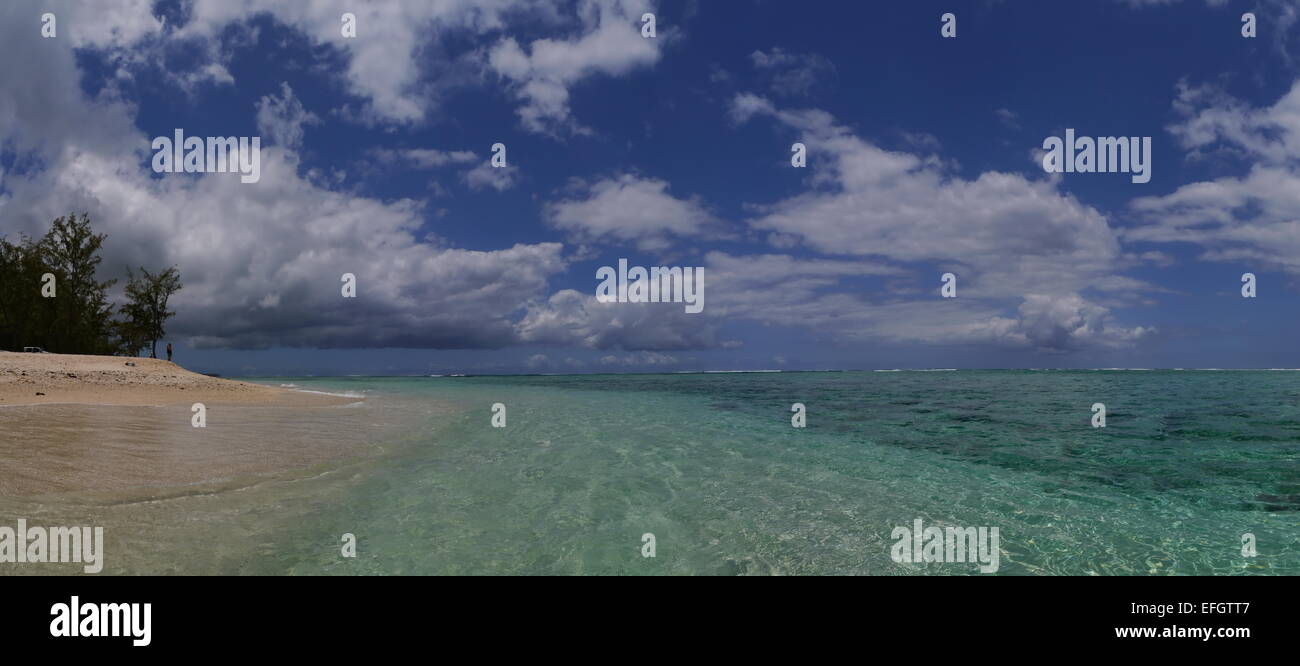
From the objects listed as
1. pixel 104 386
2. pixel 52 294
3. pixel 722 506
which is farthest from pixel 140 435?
pixel 52 294

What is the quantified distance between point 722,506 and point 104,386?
3994cm

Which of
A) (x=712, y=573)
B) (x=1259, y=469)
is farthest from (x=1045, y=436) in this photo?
(x=712, y=573)

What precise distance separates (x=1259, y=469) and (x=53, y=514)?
89.2 feet

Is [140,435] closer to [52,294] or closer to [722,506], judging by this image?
[722,506]

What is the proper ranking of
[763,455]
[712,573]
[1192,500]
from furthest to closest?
[763,455] < [1192,500] < [712,573]

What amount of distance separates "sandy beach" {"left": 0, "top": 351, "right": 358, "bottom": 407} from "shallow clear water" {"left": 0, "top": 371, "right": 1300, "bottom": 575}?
15.7 meters

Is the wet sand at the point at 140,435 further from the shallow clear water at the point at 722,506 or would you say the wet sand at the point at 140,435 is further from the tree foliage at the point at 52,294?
the tree foliage at the point at 52,294

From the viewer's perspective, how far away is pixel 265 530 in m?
8.66

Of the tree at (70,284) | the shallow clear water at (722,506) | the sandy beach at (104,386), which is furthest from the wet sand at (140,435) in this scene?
the tree at (70,284)

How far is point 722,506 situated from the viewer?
37.0ft

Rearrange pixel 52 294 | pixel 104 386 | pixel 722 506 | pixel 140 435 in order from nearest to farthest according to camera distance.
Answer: pixel 722 506 < pixel 140 435 < pixel 104 386 < pixel 52 294

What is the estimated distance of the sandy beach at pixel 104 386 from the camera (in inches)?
1023
